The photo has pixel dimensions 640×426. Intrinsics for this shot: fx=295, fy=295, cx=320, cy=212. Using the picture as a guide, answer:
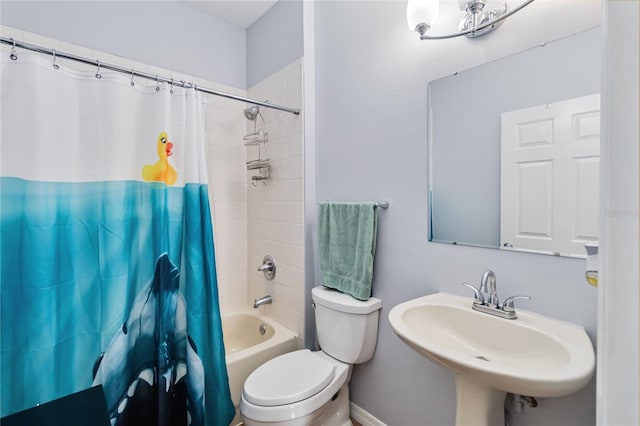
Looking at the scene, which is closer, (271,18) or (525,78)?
(525,78)

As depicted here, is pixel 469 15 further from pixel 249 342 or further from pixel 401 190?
pixel 249 342

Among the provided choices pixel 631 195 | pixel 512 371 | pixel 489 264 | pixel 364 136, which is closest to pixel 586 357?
pixel 512 371

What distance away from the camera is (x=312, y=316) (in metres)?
1.88

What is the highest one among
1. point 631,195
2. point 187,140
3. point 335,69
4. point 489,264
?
point 335,69

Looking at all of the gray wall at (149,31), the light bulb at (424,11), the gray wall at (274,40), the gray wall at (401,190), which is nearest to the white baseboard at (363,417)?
the gray wall at (401,190)

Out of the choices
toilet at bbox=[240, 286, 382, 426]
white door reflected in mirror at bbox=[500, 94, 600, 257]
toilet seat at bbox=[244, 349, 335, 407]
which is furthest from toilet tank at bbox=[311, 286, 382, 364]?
white door reflected in mirror at bbox=[500, 94, 600, 257]

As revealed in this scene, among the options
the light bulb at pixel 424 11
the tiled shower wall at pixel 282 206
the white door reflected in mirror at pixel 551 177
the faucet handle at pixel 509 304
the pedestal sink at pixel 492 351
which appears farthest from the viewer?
the tiled shower wall at pixel 282 206

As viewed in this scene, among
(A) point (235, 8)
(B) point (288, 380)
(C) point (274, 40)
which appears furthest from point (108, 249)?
(A) point (235, 8)

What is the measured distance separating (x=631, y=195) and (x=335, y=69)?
5.79ft

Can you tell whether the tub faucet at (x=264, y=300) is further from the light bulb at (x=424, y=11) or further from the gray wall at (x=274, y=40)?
the light bulb at (x=424, y=11)

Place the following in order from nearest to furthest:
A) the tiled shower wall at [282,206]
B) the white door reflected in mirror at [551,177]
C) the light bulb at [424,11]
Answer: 1. the white door reflected in mirror at [551,177]
2. the light bulb at [424,11]
3. the tiled shower wall at [282,206]

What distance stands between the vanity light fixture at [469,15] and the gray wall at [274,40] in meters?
0.88

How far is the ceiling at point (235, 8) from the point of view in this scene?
2064 mm

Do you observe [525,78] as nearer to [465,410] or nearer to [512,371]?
[512,371]
